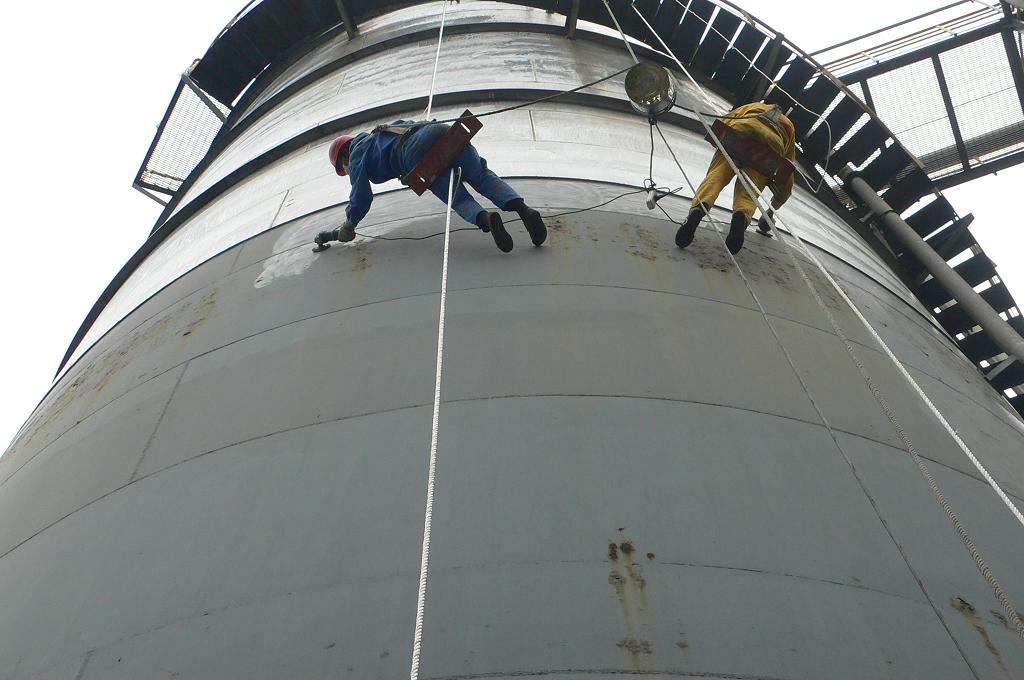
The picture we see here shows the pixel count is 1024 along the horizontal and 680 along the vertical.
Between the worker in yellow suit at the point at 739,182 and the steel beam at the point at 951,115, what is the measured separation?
642 centimetres

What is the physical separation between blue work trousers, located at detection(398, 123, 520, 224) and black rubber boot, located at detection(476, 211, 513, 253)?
0.25m

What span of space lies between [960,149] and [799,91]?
9.84ft

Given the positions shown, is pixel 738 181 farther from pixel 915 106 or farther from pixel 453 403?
pixel 915 106

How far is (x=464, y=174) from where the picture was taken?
15.3 ft

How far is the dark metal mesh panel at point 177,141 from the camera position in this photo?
13258 millimetres

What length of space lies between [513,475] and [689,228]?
2244mm

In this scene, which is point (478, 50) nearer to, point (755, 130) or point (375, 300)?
point (755, 130)

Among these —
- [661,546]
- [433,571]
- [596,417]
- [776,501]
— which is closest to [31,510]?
[433,571]

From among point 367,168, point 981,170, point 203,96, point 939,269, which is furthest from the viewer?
point 203,96

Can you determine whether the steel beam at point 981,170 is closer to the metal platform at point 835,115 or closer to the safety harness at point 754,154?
the metal platform at point 835,115

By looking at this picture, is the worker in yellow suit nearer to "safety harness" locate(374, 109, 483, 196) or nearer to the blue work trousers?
the blue work trousers

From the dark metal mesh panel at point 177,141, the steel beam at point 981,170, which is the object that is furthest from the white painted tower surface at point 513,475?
the dark metal mesh panel at point 177,141

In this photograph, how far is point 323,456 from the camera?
10.1ft

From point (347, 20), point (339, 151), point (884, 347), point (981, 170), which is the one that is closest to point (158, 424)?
point (339, 151)
